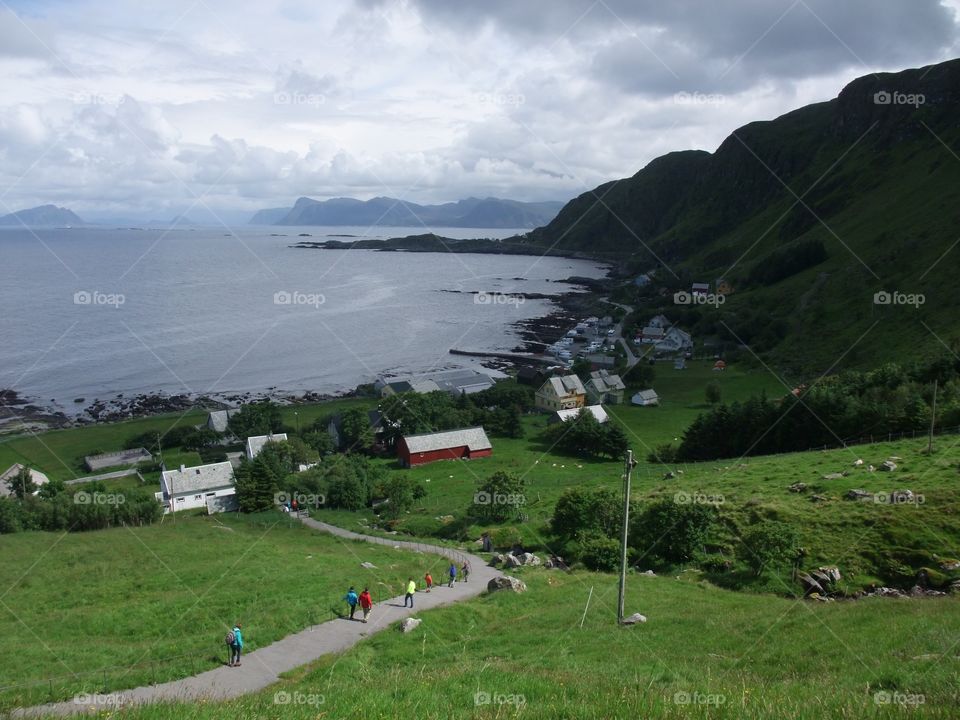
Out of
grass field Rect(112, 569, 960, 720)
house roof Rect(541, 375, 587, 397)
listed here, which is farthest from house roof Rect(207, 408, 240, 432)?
grass field Rect(112, 569, 960, 720)

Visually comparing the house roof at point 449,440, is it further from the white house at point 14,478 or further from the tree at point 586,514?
the white house at point 14,478

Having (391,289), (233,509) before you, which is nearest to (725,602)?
(233,509)

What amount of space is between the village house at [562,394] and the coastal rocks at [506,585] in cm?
5101

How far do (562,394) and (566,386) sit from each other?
117cm

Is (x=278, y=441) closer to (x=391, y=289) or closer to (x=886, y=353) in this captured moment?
(x=886, y=353)

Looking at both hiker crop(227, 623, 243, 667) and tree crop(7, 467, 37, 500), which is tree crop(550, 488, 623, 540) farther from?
tree crop(7, 467, 37, 500)

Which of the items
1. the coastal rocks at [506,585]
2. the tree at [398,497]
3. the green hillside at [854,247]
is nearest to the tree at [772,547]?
the coastal rocks at [506,585]

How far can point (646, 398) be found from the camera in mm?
76562

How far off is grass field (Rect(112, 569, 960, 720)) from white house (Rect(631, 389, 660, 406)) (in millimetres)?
52599

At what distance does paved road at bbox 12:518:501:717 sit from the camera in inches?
543

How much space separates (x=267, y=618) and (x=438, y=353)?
299 feet

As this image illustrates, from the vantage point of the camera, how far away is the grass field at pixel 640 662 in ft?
29.9

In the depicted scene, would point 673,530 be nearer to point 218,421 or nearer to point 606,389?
point 606,389

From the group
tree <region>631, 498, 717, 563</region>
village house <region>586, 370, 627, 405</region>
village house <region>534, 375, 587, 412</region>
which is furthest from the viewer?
village house <region>586, 370, 627, 405</region>
